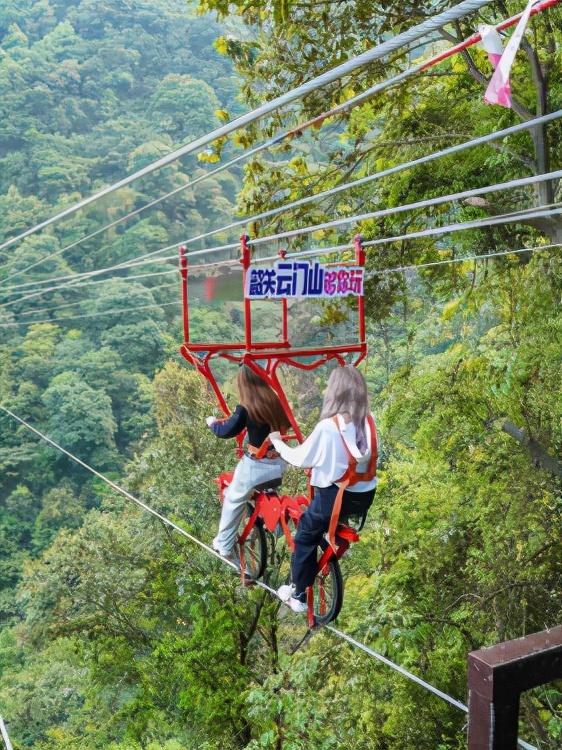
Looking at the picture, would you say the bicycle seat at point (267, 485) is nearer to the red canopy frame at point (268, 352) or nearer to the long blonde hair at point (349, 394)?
the red canopy frame at point (268, 352)

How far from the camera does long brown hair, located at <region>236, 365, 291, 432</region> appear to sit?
11.1 ft

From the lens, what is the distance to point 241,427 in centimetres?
347

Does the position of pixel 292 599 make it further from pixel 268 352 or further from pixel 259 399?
pixel 268 352

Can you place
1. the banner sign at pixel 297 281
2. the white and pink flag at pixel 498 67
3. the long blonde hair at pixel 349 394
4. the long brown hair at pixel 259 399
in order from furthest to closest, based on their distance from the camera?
the long brown hair at pixel 259 399 < the banner sign at pixel 297 281 < the long blonde hair at pixel 349 394 < the white and pink flag at pixel 498 67

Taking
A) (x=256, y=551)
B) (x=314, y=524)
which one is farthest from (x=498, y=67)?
(x=256, y=551)

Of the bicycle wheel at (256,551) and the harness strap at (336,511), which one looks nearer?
the harness strap at (336,511)

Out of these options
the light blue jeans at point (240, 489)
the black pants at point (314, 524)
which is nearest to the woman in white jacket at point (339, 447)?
the black pants at point (314, 524)

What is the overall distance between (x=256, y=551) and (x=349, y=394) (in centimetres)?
152

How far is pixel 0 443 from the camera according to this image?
2953 cm

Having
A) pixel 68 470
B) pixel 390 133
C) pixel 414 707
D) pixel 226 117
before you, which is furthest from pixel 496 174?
pixel 68 470

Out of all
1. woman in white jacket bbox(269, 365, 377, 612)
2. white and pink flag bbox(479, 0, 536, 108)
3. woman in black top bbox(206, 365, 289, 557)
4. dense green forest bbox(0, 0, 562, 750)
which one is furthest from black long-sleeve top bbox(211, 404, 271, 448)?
white and pink flag bbox(479, 0, 536, 108)

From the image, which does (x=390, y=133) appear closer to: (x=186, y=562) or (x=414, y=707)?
(x=414, y=707)

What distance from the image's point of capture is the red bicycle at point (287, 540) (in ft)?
10.7

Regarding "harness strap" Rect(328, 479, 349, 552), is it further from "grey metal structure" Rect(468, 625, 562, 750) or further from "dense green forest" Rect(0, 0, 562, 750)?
"dense green forest" Rect(0, 0, 562, 750)
